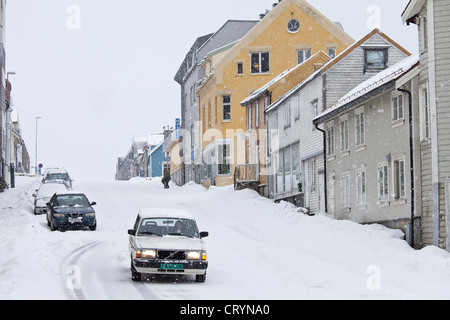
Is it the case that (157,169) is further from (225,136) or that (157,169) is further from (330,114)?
(330,114)

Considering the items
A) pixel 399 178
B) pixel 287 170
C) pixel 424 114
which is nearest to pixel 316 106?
pixel 287 170

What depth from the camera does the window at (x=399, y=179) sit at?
80.6 feet

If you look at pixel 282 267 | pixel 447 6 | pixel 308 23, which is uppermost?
pixel 308 23

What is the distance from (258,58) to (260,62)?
0.32m

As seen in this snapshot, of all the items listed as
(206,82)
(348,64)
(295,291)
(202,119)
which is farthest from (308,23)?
(295,291)

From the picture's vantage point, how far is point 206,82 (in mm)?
55500

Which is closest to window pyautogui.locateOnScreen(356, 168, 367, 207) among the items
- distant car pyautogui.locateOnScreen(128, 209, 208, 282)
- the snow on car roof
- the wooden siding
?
the wooden siding

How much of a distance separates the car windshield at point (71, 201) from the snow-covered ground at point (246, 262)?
1.12 meters

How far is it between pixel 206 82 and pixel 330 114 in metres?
25.5

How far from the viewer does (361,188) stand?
2855cm

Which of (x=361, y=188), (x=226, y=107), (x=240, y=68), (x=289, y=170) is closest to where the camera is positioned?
(x=361, y=188)

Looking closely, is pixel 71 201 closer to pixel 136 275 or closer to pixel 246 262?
pixel 246 262

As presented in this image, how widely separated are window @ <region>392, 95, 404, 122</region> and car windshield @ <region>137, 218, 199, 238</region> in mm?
10095

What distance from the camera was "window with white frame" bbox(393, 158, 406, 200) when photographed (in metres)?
24.6
